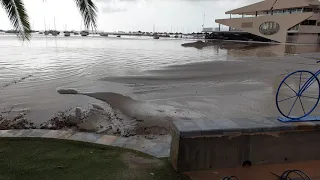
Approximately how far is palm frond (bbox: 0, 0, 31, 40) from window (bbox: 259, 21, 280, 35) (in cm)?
6621

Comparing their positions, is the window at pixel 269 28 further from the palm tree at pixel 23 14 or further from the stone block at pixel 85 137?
the stone block at pixel 85 137

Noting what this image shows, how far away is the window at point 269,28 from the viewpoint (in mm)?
63350

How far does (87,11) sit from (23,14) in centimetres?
132

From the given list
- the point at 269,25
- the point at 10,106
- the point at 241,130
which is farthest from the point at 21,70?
the point at 269,25

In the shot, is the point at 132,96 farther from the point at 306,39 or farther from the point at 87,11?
the point at 306,39

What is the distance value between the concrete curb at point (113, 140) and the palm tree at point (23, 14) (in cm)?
221

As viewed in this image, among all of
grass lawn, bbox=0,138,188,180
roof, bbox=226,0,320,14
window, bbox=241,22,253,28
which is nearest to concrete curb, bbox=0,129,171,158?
grass lawn, bbox=0,138,188,180

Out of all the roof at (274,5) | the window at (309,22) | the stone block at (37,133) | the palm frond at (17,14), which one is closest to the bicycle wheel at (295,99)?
the stone block at (37,133)

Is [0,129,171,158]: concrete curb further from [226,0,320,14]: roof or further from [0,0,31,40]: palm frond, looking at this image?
[226,0,320,14]: roof

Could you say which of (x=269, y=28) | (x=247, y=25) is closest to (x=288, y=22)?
(x=269, y=28)

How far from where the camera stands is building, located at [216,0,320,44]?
59906mm

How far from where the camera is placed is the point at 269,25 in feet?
212

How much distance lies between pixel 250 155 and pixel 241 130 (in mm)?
586

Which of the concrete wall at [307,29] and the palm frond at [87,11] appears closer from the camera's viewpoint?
the palm frond at [87,11]
